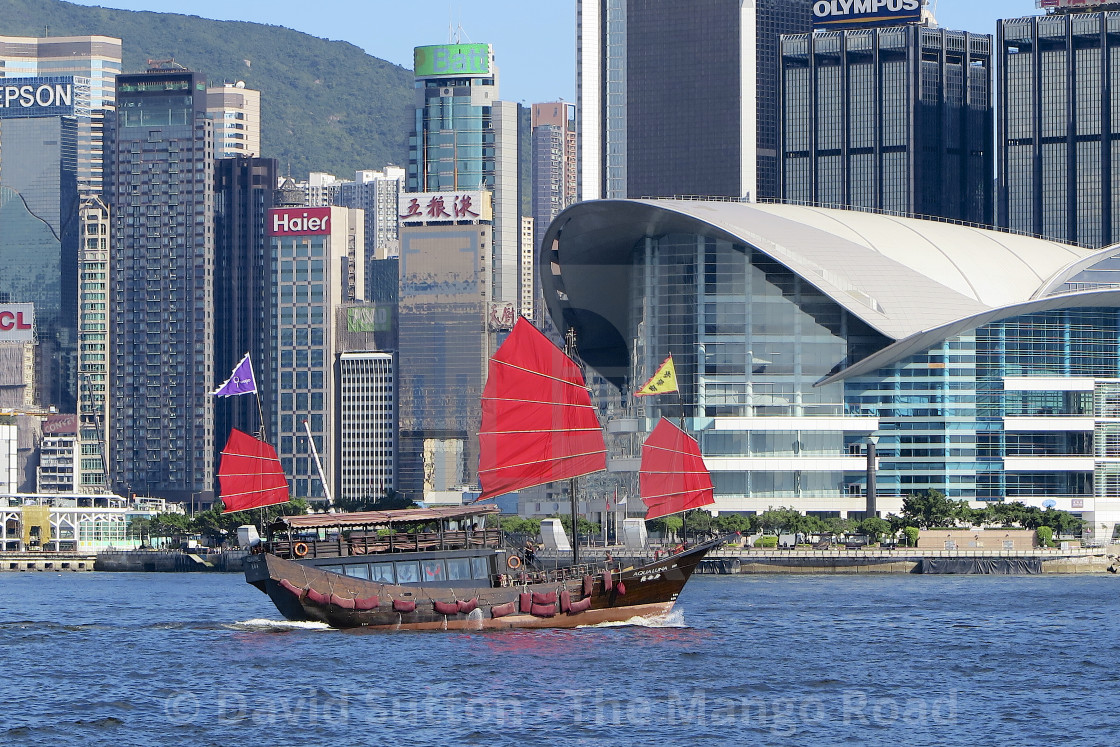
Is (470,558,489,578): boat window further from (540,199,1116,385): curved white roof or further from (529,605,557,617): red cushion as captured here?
(540,199,1116,385): curved white roof

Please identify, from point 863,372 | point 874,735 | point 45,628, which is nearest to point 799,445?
point 863,372

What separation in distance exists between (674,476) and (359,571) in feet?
68.2

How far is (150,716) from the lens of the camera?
54500 mm

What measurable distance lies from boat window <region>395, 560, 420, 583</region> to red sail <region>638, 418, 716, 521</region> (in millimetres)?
17660

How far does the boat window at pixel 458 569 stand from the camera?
73250mm

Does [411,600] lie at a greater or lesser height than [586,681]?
greater

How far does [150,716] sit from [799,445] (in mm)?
108089

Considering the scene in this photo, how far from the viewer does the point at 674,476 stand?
88875 millimetres

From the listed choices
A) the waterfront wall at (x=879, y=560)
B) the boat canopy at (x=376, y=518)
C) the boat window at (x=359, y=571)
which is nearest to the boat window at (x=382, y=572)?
the boat window at (x=359, y=571)

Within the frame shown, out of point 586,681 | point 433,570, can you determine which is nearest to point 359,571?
point 433,570

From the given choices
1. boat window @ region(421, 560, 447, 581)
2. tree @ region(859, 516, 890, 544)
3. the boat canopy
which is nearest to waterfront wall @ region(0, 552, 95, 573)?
tree @ region(859, 516, 890, 544)

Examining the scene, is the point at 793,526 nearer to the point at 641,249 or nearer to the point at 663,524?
the point at 663,524

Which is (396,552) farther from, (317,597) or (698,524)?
(698,524)

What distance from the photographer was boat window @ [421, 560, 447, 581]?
73.1m
